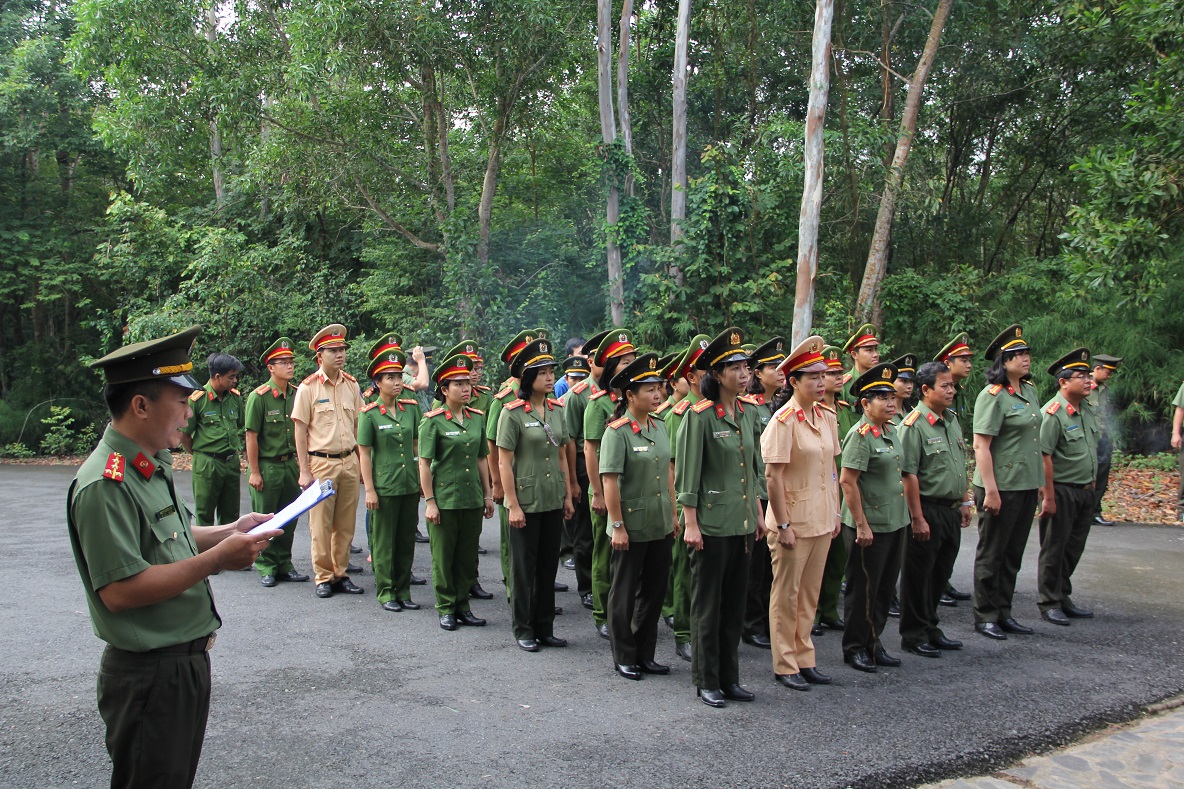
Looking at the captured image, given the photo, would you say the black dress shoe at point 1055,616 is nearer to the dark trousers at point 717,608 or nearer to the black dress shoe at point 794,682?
the black dress shoe at point 794,682

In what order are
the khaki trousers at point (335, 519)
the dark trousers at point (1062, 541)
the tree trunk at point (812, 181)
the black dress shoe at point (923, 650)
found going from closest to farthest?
the black dress shoe at point (923, 650)
the dark trousers at point (1062, 541)
the khaki trousers at point (335, 519)
the tree trunk at point (812, 181)

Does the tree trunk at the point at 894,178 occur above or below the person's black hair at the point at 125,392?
above

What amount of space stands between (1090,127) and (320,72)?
1483 cm

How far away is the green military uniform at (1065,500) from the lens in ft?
23.1

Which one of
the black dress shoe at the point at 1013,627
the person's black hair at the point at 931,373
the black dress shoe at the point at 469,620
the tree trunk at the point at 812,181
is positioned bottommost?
the black dress shoe at the point at 469,620

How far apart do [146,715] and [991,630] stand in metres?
5.81

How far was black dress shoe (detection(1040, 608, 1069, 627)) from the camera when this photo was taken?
693 cm

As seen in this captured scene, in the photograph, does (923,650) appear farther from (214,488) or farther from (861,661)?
(214,488)

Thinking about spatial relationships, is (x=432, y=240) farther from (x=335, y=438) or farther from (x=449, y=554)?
(x=449, y=554)

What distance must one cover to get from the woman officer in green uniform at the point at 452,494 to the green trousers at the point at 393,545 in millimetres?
582

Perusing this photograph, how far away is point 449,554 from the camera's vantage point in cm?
681

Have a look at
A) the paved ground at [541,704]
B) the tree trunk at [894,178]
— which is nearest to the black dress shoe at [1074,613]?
the paved ground at [541,704]

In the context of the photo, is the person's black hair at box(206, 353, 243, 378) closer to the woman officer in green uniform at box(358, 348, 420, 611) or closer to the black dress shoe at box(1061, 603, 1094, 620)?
the woman officer in green uniform at box(358, 348, 420, 611)

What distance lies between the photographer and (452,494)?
6.82 metres
